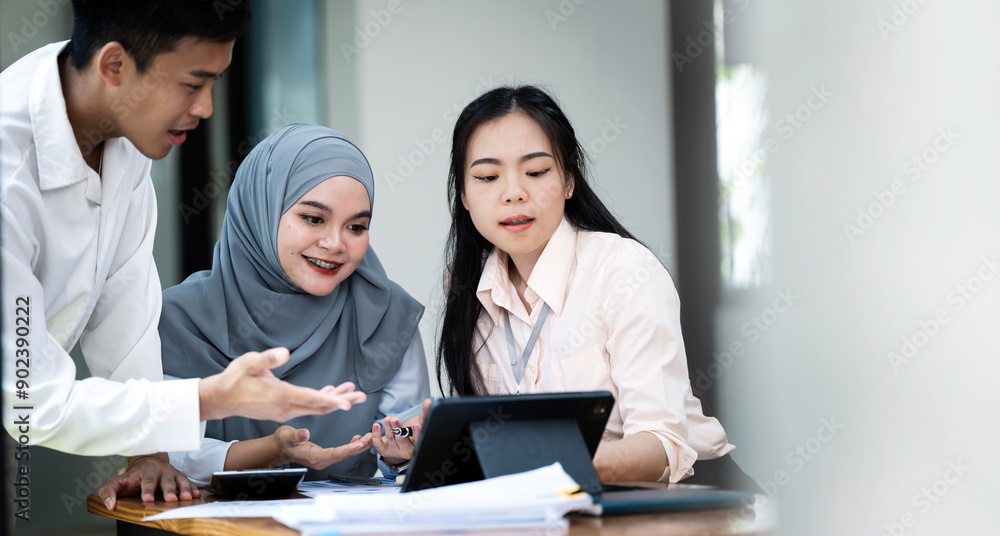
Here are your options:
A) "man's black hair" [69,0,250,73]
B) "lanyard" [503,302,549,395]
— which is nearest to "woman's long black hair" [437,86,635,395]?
"lanyard" [503,302,549,395]

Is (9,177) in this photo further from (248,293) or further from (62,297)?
(248,293)

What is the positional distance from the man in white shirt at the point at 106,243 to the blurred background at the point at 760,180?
2.89 ft

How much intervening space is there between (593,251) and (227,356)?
897mm

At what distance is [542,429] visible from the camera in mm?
1095

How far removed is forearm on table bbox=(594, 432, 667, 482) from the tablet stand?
0.32m

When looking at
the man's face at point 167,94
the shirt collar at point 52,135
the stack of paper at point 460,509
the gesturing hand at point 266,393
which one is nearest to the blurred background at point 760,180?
the stack of paper at point 460,509

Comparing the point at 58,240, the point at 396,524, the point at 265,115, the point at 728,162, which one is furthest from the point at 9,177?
the point at 265,115

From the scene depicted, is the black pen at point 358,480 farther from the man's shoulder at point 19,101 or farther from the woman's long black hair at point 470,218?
the man's shoulder at point 19,101

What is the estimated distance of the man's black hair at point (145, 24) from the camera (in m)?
1.29

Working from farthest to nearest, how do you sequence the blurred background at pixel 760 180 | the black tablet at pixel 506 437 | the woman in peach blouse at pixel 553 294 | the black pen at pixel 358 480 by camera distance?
1. the woman in peach blouse at pixel 553 294
2. the black pen at pixel 358 480
3. the blurred background at pixel 760 180
4. the black tablet at pixel 506 437

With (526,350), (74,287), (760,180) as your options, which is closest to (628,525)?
(526,350)

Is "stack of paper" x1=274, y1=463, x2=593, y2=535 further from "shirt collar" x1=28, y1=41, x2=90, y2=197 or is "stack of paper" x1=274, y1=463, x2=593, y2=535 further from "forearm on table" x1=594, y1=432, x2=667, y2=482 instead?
"shirt collar" x1=28, y1=41, x2=90, y2=197

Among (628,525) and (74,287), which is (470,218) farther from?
(628,525)

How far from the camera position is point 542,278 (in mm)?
1873
